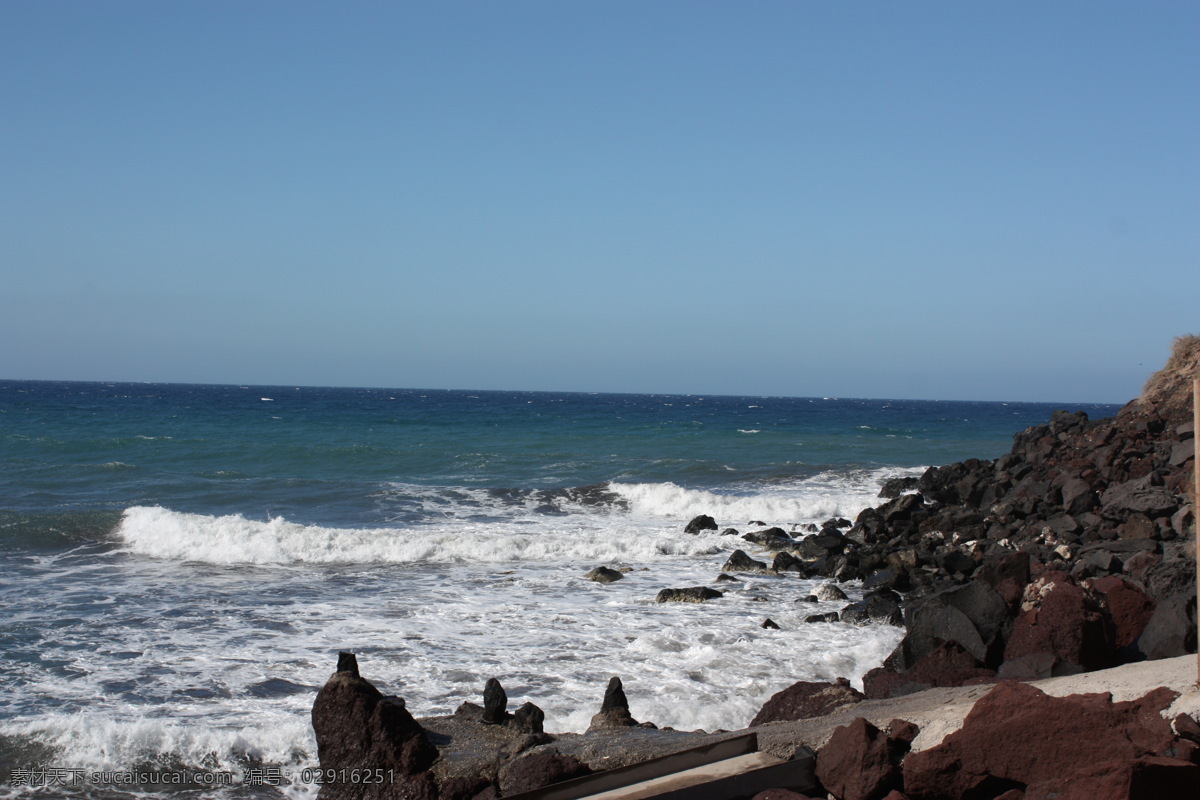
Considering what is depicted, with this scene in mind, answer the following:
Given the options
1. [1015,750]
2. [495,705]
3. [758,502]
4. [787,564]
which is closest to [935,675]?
[1015,750]

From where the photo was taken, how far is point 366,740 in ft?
18.1

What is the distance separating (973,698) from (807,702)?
1261 mm

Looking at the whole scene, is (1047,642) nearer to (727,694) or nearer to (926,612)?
(926,612)

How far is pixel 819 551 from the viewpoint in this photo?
1429cm

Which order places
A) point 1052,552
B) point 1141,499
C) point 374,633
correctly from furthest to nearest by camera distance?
point 1141,499
point 1052,552
point 374,633

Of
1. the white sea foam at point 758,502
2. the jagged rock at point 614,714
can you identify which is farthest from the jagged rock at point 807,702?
the white sea foam at point 758,502

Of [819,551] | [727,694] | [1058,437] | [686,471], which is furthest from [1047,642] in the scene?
[686,471]

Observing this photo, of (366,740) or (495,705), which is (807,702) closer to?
(495,705)

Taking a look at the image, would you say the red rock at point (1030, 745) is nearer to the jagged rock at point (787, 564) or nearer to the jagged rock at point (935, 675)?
the jagged rock at point (935, 675)

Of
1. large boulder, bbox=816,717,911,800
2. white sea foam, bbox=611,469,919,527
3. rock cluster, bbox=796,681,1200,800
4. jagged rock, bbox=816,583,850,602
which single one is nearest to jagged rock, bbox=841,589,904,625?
jagged rock, bbox=816,583,850,602

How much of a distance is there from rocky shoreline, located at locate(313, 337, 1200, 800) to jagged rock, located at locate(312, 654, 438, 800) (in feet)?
0.04

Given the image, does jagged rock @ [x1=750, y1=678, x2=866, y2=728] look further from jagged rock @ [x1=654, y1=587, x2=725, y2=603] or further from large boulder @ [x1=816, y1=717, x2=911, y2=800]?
jagged rock @ [x1=654, y1=587, x2=725, y2=603]

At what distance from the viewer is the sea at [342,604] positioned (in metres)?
6.57

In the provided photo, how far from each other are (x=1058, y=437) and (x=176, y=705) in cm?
2226
